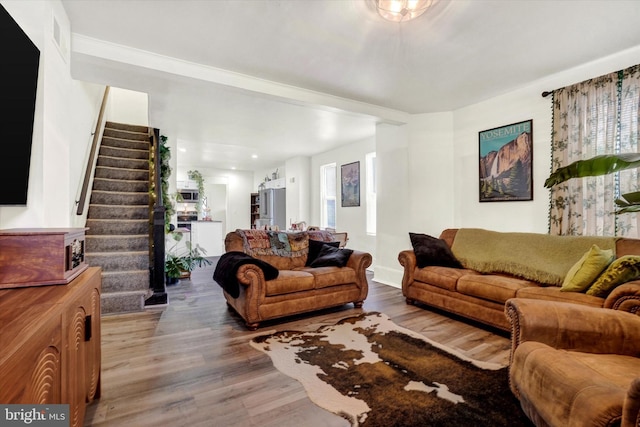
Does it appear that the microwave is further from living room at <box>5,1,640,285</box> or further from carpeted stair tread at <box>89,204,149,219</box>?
carpeted stair tread at <box>89,204,149,219</box>

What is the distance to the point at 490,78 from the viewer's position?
3.34 m

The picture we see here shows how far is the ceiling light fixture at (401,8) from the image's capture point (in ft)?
6.62

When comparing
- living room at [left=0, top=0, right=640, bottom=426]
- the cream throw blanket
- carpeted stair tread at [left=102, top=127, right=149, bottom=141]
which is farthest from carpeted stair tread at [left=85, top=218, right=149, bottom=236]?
the cream throw blanket

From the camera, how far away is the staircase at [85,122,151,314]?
3455 mm

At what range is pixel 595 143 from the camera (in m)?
2.94

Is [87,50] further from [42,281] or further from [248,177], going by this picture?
[248,177]

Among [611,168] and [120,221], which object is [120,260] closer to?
[120,221]

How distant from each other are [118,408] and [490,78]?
443 centimetres

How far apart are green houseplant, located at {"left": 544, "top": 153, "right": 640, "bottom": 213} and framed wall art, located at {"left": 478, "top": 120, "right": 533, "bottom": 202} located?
1.71m

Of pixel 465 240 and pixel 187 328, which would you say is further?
pixel 465 240

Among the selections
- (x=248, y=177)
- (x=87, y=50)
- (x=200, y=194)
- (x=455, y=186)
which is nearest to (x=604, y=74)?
(x=455, y=186)

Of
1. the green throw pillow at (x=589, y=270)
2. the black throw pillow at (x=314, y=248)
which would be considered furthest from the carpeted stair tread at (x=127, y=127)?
the green throw pillow at (x=589, y=270)

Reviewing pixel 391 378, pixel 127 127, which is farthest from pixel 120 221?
pixel 391 378

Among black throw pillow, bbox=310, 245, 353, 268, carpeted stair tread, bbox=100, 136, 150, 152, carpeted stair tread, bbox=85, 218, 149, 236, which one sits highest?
carpeted stair tread, bbox=100, 136, 150, 152
